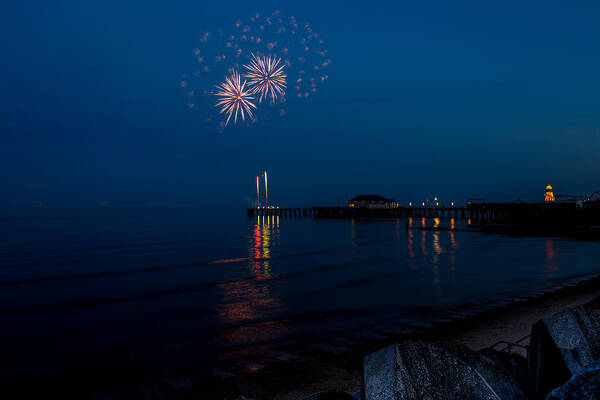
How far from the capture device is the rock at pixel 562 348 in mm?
4309

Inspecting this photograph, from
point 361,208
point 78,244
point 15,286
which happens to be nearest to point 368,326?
point 15,286

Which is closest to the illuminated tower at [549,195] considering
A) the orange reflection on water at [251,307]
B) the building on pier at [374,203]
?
the building on pier at [374,203]

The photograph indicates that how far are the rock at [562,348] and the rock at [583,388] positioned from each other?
1778 mm

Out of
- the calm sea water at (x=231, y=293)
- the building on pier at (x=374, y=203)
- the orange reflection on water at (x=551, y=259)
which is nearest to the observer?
the calm sea water at (x=231, y=293)

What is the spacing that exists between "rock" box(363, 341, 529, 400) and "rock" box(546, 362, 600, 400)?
0.85m

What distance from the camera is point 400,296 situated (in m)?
17.8

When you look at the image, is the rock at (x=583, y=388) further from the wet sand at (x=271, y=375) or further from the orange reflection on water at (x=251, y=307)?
the orange reflection on water at (x=251, y=307)

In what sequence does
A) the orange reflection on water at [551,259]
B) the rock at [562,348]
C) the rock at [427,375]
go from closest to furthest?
the rock at [427,375]
the rock at [562,348]
the orange reflection on water at [551,259]

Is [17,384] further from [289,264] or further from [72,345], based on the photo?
[289,264]

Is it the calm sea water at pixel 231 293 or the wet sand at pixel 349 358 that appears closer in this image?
the wet sand at pixel 349 358

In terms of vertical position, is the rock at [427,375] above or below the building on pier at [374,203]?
below

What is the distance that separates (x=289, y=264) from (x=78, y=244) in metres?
27.8

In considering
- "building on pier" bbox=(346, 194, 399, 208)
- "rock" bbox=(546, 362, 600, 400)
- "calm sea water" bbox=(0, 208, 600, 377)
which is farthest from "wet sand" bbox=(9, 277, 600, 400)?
"building on pier" bbox=(346, 194, 399, 208)

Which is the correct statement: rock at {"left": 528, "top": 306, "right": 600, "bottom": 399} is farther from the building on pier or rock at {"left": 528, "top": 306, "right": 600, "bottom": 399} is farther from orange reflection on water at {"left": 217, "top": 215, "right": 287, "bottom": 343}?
the building on pier
